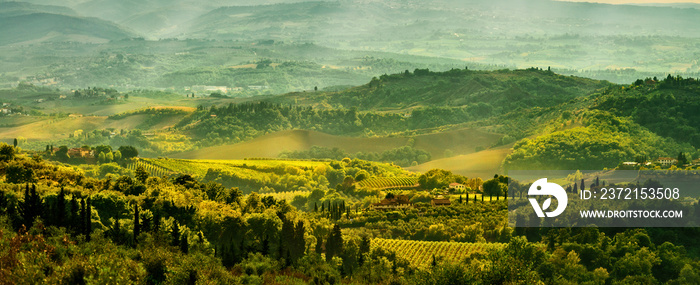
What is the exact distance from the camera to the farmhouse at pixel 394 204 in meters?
58.9

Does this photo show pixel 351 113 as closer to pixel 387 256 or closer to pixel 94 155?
pixel 94 155

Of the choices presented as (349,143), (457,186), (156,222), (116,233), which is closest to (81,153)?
(457,186)

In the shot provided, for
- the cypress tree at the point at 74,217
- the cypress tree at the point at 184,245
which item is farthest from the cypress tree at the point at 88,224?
the cypress tree at the point at 184,245

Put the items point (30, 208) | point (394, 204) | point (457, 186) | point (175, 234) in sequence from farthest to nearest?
point (457, 186), point (394, 204), point (175, 234), point (30, 208)

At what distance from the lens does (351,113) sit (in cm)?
17425

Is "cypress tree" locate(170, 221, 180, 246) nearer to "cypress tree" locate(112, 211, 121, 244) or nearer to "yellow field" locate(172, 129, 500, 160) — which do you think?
"cypress tree" locate(112, 211, 121, 244)

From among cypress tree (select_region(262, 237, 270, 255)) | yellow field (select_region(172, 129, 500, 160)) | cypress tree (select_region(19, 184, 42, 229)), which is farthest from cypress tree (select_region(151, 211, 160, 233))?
yellow field (select_region(172, 129, 500, 160))

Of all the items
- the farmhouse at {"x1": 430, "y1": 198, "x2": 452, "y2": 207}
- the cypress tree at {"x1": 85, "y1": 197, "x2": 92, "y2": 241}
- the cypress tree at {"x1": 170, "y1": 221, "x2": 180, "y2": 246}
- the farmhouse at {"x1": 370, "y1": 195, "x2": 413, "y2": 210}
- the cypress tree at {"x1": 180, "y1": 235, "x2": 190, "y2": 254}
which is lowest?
the farmhouse at {"x1": 370, "y1": 195, "x2": 413, "y2": 210}

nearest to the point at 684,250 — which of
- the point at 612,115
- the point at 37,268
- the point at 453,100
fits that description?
the point at 37,268

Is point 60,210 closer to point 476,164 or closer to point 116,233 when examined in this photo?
point 116,233

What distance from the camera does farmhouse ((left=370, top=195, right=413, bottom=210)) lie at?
5886cm

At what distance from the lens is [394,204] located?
→ 60.4 metres

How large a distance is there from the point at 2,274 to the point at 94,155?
59585 mm

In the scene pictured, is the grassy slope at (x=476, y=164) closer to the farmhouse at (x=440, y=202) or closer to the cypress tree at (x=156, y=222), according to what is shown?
the farmhouse at (x=440, y=202)
